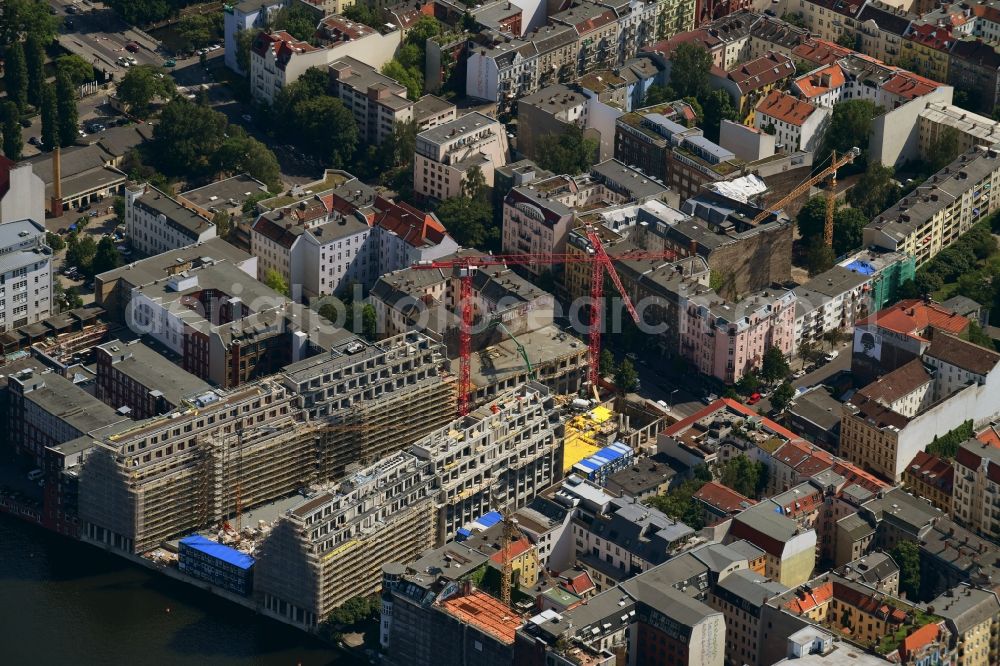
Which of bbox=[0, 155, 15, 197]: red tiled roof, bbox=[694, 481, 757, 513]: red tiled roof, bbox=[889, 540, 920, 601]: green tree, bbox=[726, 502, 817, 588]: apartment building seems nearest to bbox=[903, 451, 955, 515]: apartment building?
bbox=[889, 540, 920, 601]: green tree

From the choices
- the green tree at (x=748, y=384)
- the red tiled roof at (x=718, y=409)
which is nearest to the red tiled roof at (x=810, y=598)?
the red tiled roof at (x=718, y=409)

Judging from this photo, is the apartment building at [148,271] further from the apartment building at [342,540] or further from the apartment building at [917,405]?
the apartment building at [917,405]

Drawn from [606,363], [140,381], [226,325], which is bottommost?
[606,363]

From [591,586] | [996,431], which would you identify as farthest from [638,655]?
[996,431]

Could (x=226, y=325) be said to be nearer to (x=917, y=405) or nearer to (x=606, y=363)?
(x=606, y=363)

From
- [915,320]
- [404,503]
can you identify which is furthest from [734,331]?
[404,503]

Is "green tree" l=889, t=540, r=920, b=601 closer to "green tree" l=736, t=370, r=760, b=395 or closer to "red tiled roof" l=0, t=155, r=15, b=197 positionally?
"green tree" l=736, t=370, r=760, b=395

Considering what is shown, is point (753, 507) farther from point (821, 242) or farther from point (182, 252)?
point (182, 252)
